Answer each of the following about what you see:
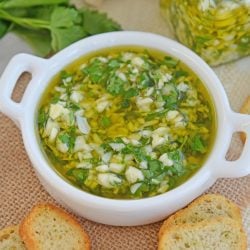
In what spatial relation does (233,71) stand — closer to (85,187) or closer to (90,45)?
(90,45)

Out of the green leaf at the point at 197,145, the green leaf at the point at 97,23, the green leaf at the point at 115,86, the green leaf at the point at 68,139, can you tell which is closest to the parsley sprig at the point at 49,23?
the green leaf at the point at 97,23

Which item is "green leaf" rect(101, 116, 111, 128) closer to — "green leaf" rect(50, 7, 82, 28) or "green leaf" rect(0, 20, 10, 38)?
"green leaf" rect(50, 7, 82, 28)

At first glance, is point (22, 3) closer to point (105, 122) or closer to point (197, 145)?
point (105, 122)

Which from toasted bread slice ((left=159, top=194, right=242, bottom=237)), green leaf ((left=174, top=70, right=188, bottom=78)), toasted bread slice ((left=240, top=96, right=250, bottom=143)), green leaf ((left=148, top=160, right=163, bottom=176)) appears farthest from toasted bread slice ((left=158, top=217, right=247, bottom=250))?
green leaf ((left=174, top=70, right=188, bottom=78))

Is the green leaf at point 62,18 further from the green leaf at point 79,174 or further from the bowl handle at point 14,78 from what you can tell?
the green leaf at point 79,174

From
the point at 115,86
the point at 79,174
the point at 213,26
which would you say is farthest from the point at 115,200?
the point at 213,26

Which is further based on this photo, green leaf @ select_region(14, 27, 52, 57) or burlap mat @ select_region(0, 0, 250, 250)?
green leaf @ select_region(14, 27, 52, 57)
